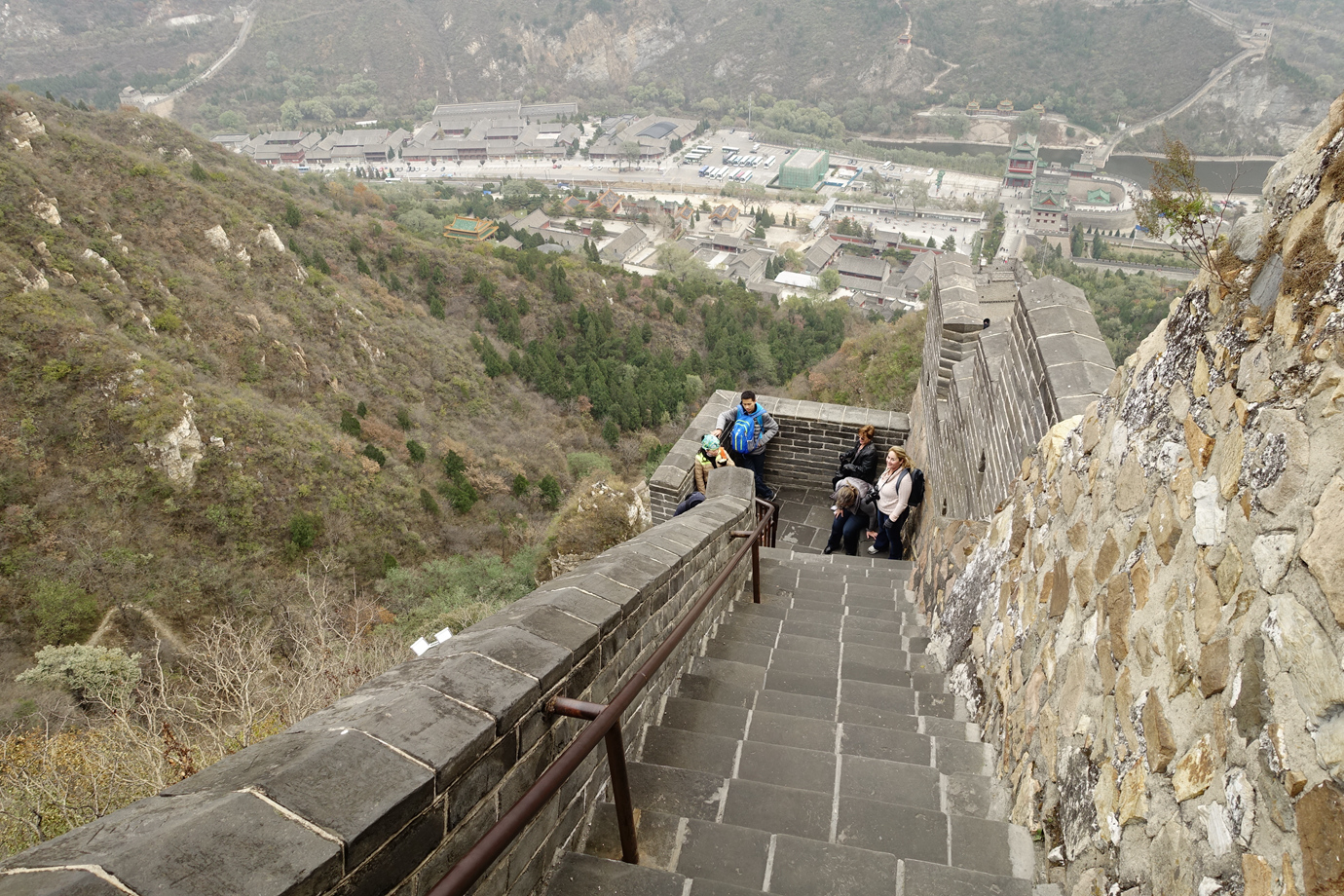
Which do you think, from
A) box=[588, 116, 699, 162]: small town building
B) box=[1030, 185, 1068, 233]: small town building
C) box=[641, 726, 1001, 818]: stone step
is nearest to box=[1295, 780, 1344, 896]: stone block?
box=[641, 726, 1001, 818]: stone step

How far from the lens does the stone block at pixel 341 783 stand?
4.20 feet

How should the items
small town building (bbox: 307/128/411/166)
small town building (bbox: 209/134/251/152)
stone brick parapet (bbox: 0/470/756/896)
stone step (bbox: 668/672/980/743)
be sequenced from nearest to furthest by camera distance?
1. stone brick parapet (bbox: 0/470/756/896)
2. stone step (bbox: 668/672/980/743)
3. small town building (bbox: 209/134/251/152)
4. small town building (bbox: 307/128/411/166)

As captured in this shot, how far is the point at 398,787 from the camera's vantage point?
1.38 metres

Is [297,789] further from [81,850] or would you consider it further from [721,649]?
[721,649]

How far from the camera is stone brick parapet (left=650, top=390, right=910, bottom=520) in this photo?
26.0 feet

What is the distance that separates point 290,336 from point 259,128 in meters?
74.6

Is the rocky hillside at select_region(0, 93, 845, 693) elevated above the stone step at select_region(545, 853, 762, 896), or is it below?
below

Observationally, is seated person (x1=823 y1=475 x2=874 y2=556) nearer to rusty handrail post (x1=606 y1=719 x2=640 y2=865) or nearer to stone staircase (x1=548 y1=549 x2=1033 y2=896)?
stone staircase (x1=548 y1=549 x2=1033 y2=896)

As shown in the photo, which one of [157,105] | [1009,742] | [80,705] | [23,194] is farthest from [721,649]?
[157,105]

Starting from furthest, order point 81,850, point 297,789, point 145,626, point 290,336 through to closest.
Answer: point 290,336 → point 145,626 → point 297,789 → point 81,850

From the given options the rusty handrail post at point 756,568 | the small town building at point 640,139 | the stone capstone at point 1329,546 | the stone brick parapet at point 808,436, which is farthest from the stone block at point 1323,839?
the small town building at point 640,139

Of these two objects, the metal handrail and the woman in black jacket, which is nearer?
the metal handrail

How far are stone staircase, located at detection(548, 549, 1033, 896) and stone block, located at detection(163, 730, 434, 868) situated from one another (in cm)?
78

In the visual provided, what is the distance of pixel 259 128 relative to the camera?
259 ft
